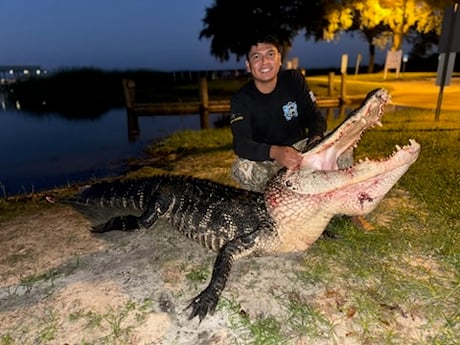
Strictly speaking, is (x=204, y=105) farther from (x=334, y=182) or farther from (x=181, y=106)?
(x=334, y=182)

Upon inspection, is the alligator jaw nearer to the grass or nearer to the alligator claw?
the grass

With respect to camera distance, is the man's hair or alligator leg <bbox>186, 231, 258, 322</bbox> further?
the man's hair

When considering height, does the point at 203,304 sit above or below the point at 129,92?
below

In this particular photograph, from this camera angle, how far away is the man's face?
3408mm

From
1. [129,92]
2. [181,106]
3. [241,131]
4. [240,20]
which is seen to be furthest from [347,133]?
[240,20]

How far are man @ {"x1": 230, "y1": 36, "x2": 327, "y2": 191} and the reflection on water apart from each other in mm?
4872

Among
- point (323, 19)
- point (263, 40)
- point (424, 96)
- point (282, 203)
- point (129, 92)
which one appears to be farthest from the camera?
point (323, 19)

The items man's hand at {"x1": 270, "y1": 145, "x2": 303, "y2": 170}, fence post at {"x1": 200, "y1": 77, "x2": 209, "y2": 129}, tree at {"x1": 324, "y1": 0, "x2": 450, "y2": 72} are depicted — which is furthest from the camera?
tree at {"x1": 324, "y1": 0, "x2": 450, "y2": 72}

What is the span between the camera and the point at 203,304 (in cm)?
271

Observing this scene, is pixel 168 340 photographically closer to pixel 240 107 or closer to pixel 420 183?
pixel 240 107

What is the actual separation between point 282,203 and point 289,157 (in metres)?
0.37

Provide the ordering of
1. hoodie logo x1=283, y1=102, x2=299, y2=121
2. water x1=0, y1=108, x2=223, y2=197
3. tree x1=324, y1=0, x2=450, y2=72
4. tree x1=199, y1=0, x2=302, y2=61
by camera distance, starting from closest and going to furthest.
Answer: hoodie logo x1=283, y1=102, x2=299, y2=121, water x1=0, y1=108, x2=223, y2=197, tree x1=324, y1=0, x2=450, y2=72, tree x1=199, y1=0, x2=302, y2=61

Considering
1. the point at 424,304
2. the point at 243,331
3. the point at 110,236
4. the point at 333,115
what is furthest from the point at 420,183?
the point at 333,115

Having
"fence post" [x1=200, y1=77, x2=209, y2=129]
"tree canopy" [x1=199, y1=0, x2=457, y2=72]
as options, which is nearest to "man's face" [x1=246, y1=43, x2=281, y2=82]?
"fence post" [x1=200, y1=77, x2=209, y2=129]
